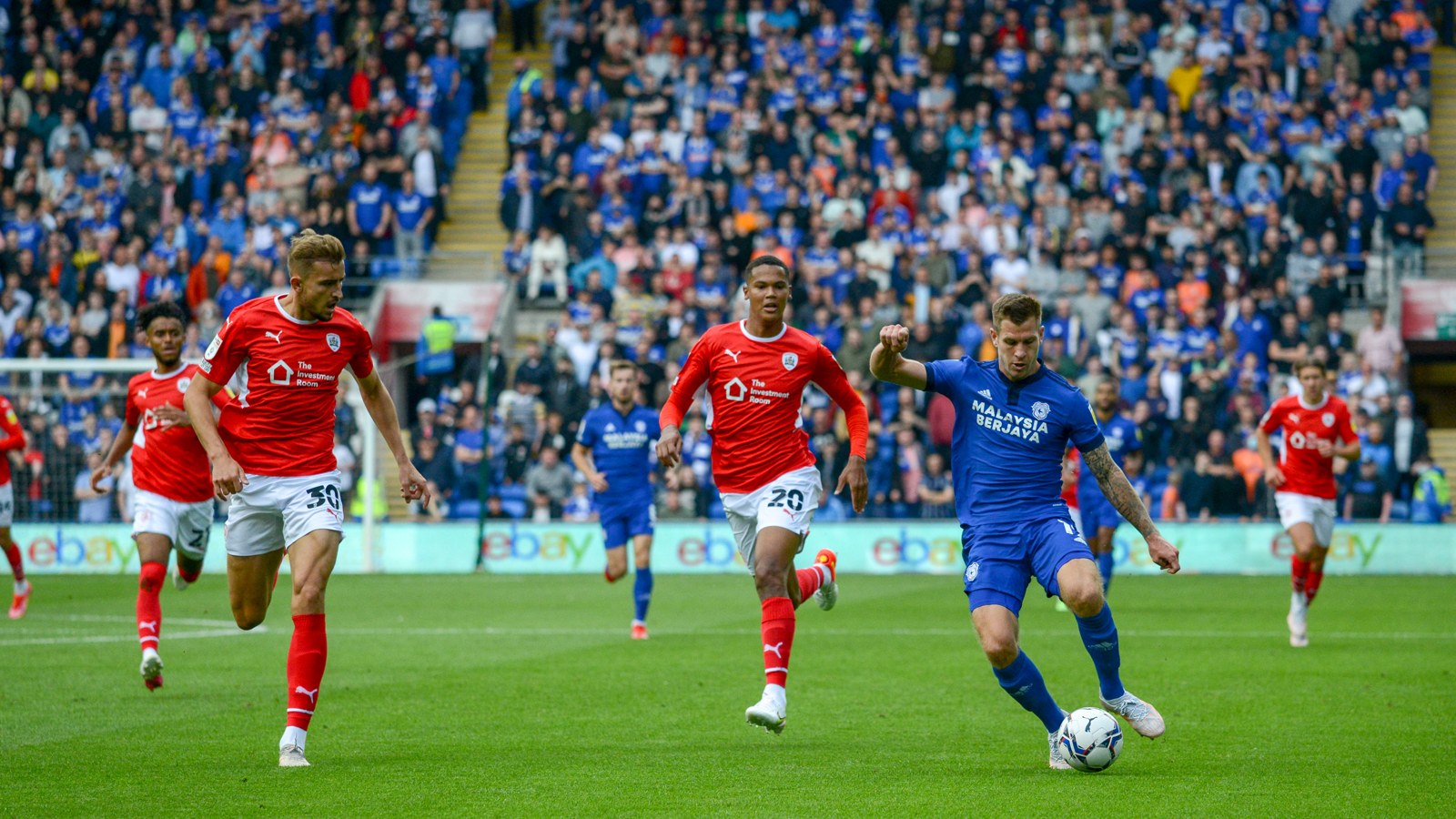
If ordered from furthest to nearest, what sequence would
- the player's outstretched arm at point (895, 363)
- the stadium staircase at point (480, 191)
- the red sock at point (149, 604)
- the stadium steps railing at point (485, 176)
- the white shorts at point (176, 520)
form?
1. the stadium steps railing at point (485, 176)
2. the stadium staircase at point (480, 191)
3. the white shorts at point (176, 520)
4. the red sock at point (149, 604)
5. the player's outstretched arm at point (895, 363)

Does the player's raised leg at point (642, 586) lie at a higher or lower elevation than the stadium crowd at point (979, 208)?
lower

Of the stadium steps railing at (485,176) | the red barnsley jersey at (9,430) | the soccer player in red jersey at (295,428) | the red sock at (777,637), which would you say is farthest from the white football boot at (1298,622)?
the stadium steps railing at (485,176)

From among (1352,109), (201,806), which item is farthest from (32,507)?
(1352,109)

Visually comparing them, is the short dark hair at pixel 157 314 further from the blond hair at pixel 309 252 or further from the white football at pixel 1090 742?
the white football at pixel 1090 742

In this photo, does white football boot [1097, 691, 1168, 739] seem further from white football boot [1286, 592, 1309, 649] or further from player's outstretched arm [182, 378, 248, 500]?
white football boot [1286, 592, 1309, 649]

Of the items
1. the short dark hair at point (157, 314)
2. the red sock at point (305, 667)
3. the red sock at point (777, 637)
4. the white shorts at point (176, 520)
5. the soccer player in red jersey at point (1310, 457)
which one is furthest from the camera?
the soccer player in red jersey at point (1310, 457)

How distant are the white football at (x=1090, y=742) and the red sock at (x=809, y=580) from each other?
2733 mm

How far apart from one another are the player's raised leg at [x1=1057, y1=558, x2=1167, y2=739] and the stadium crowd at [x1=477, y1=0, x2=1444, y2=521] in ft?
47.9

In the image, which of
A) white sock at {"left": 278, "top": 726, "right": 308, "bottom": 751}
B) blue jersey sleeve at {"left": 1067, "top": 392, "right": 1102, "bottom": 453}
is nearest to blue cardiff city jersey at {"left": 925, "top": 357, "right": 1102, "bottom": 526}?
blue jersey sleeve at {"left": 1067, "top": 392, "right": 1102, "bottom": 453}

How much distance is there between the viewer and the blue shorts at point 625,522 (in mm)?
14508

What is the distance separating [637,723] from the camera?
28.8ft

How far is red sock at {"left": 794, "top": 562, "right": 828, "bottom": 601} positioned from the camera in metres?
9.70

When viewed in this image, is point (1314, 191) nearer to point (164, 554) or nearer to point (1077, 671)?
point (1077, 671)

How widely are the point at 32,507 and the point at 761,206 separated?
39.0 ft
